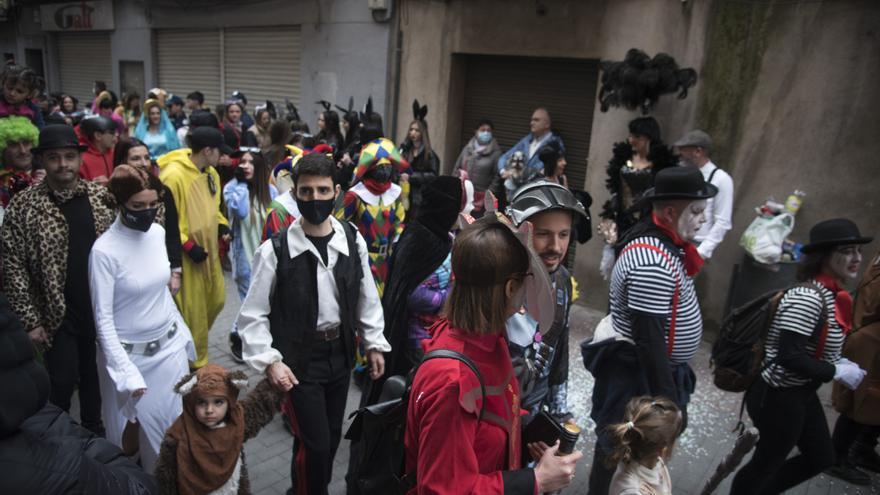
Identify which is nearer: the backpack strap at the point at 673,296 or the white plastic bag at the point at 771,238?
the backpack strap at the point at 673,296

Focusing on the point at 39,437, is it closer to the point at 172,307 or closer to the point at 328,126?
the point at 172,307

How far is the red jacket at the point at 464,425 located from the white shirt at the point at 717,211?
453cm

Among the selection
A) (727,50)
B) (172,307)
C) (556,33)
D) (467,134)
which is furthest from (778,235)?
(172,307)

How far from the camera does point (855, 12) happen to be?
215 inches

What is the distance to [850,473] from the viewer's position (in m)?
4.18

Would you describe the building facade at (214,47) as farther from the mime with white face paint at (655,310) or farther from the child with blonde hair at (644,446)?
the child with blonde hair at (644,446)

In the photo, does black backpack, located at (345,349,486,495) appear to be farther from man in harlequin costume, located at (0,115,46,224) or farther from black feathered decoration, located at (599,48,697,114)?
black feathered decoration, located at (599,48,697,114)

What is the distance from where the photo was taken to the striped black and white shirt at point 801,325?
307cm

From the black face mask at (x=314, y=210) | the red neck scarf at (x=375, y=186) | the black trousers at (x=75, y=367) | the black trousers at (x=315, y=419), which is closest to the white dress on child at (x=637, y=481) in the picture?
the black trousers at (x=315, y=419)

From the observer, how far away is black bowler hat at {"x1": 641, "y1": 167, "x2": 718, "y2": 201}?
9.41 ft

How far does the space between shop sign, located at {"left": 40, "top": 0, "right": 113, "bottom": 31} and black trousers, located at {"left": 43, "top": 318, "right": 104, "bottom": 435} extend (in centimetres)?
1637

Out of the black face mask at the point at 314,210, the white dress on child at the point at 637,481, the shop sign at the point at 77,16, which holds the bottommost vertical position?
the white dress on child at the point at 637,481

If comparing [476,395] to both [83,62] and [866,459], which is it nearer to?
[866,459]

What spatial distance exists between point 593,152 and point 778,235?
2.36 meters
